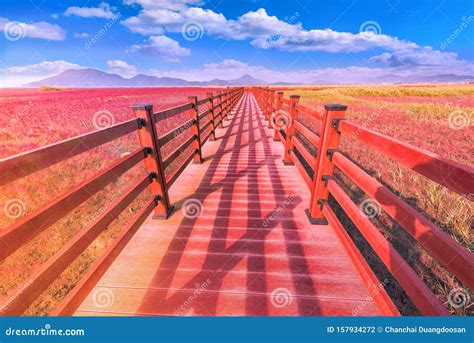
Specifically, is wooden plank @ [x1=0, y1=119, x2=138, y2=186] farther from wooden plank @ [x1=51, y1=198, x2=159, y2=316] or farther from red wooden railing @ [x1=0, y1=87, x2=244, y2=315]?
wooden plank @ [x1=51, y1=198, x2=159, y2=316]

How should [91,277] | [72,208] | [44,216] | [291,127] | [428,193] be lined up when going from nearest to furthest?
1. [44,216]
2. [72,208]
3. [91,277]
4. [428,193]
5. [291,127]

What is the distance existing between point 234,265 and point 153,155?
62.3 inches

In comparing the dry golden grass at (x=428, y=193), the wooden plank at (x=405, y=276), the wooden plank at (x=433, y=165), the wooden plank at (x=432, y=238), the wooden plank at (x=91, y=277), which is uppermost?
the wooden plank at (x=433, y=165)

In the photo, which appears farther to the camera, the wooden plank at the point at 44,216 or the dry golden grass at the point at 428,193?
the dry golden grass at the point at 428,193

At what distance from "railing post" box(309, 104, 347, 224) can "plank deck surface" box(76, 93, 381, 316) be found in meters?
0.22

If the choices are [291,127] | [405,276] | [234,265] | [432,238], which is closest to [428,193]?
[291,127]

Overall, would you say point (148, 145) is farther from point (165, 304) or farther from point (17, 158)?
point (165, 304)

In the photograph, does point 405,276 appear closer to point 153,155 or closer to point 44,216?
point 44,216

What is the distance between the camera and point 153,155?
2.64 metres

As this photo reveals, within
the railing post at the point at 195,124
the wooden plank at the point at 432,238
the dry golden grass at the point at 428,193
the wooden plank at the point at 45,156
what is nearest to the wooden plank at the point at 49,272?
the wooden plank at the point at 45,156

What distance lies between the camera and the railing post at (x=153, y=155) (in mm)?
2422

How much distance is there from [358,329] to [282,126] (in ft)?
19.4

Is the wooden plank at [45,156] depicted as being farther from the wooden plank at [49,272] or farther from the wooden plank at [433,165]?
the wooden plank at [433,165]

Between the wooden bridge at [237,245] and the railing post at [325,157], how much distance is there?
0.04 ft
